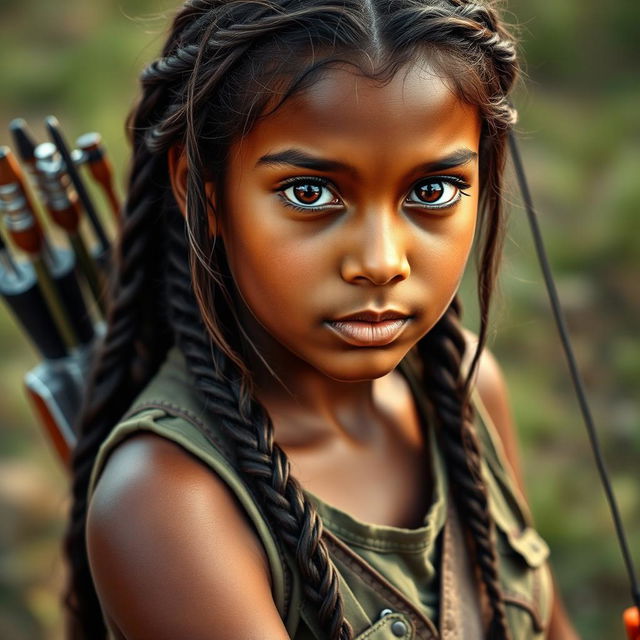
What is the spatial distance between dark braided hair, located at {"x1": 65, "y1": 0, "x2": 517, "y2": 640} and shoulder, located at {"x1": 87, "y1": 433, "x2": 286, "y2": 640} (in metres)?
0.07

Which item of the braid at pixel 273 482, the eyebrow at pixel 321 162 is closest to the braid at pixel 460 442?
the braid at pixel 273 482

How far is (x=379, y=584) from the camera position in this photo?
1.43m

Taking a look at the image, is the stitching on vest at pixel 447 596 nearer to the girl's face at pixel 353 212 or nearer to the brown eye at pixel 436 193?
the girl's face at pixel 353 212

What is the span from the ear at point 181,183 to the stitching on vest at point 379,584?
0.43m

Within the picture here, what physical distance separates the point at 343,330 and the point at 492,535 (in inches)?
19.0

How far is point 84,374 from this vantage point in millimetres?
1787

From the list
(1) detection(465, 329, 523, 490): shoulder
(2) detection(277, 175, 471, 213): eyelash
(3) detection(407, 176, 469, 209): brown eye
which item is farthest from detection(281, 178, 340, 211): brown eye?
(1) detection(465, 329, 523, 490): shoulder

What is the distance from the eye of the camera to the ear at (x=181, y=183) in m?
1.38

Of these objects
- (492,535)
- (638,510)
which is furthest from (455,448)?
(638,510)

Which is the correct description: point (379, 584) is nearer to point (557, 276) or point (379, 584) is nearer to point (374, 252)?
point (374, 252)

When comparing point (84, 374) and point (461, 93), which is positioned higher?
Answer: point (461, 93)

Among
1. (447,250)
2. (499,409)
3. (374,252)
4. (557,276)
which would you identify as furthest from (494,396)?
(557,276)

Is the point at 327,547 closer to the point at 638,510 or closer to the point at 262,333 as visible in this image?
the point at 262,333

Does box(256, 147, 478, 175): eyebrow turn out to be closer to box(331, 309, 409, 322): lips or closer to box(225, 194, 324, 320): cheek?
box(225, 194, 324, 320): cheek
